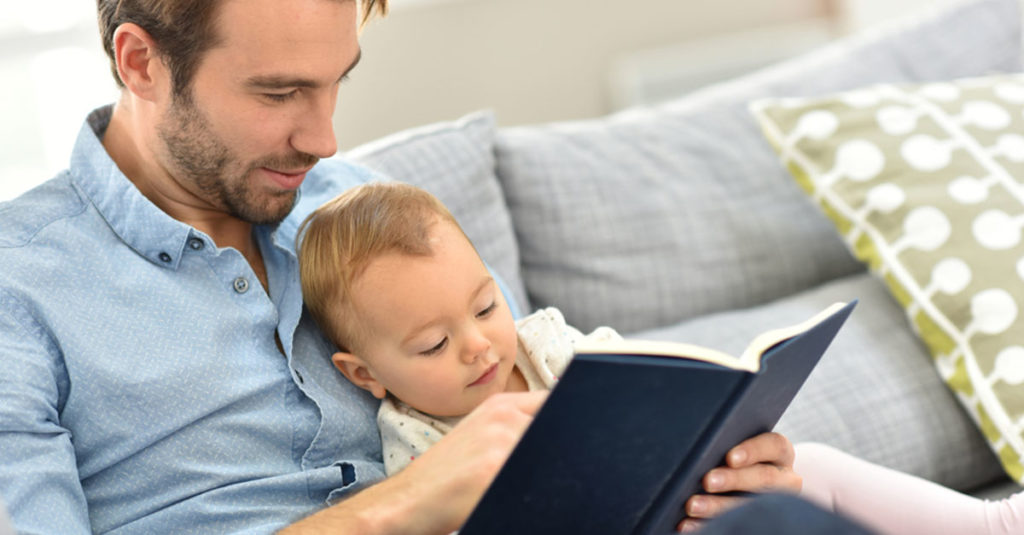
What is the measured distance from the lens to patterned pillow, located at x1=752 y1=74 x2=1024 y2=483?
5.26 ft

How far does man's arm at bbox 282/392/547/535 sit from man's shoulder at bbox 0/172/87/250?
1.53ft

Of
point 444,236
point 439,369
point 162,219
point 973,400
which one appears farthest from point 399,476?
point 973,400

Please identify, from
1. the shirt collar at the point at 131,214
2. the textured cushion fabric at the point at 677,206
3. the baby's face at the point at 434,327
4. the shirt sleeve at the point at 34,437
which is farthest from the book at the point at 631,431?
the textured cushion fabric at the point at 677,206

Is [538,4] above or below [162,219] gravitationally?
below

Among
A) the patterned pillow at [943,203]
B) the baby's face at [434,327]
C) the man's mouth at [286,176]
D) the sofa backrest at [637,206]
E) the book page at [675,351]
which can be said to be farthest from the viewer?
the sofa backrest at [637,206]

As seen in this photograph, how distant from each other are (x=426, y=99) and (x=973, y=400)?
2175mm

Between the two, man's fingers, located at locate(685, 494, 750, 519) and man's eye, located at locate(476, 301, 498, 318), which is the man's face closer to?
man's eye, located at locate(476, 301, 498, 318)

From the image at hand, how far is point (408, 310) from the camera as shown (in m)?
1.23

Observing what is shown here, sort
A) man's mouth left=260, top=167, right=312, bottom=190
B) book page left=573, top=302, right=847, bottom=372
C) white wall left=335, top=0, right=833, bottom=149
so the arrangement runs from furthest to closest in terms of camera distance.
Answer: white wall left=335, top=0, right=833, bottom=149
man's mouth left=260, top=167, right=312, bottom=190
book page left=573, top=302, right=847, bottom=372

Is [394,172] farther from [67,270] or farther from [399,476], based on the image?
[399,476]

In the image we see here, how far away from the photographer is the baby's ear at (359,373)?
1303 millimetres

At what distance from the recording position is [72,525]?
1.07 metres

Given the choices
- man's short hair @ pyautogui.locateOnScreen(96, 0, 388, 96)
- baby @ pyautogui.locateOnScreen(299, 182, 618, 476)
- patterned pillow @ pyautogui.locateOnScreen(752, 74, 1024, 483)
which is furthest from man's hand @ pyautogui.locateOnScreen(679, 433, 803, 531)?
man's short hair @ pyautogui.locateOnScreen(96, 0, 388, 96)

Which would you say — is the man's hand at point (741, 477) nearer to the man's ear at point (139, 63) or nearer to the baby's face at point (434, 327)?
the baby's face at point (434, 327)
